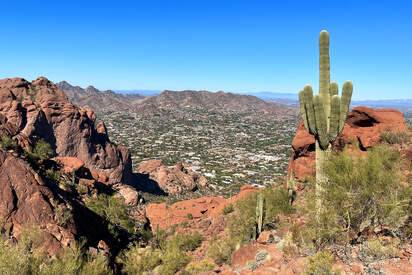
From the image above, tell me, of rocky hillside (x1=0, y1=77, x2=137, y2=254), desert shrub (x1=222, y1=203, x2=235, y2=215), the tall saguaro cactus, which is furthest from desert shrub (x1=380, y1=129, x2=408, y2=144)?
rocky hillside (x1=0, y1=77, x2=137, y2=254)

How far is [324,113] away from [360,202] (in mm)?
3774

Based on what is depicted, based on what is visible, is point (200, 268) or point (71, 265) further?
point (200, 268)

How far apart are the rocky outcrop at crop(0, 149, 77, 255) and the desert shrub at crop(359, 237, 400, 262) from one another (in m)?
12.8

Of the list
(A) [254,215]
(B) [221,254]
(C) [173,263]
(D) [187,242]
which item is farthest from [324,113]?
(D) [187,242]

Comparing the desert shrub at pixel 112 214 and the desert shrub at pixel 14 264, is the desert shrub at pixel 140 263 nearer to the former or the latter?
the desert shrub at pixel 112 214

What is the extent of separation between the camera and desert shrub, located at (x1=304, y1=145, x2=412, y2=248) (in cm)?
882

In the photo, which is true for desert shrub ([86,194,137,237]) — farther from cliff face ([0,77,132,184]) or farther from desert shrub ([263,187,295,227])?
cliff face ([0,77,132,184])

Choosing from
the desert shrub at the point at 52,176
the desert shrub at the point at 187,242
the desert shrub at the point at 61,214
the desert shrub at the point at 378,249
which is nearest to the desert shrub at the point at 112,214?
the desert shrub at the point at 52,176

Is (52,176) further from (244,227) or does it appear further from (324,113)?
(324,113)

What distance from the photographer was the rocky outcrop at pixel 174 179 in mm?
52719

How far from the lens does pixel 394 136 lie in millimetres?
15469

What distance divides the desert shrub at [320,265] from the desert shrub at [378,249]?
4.07ft

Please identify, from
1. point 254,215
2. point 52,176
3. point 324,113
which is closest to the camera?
point 324,113

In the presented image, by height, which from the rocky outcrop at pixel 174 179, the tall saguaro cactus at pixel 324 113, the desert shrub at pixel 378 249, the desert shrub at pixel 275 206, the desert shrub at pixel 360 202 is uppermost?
the tall saguaro cactus at pixel 324 113
